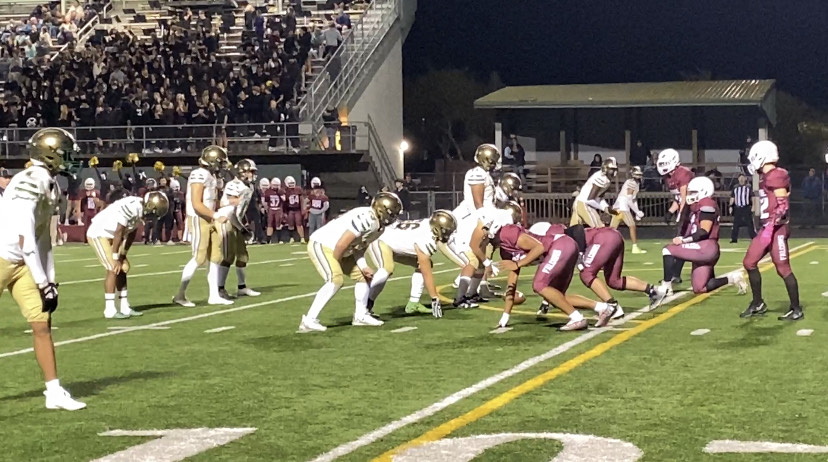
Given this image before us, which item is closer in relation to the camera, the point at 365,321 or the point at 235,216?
the point at 365,321

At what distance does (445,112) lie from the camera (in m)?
73.5

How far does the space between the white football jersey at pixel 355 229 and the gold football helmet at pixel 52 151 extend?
3.56 m

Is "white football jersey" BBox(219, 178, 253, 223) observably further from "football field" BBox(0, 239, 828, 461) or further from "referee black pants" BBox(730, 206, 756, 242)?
"referee black pants" BBox(730, 206, 756, 242)

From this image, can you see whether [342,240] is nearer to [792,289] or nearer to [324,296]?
[324,296]

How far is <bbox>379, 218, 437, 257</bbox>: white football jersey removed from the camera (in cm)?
1180

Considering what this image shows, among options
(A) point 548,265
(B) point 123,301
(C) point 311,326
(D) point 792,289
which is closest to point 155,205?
(B) point 123,301

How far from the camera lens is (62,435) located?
21.2ft

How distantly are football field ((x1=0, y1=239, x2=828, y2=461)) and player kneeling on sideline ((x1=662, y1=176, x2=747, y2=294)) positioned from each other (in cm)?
31

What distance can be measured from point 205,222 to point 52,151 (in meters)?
6.45

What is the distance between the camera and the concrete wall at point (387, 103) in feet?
116

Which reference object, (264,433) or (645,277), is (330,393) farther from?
(645,277)

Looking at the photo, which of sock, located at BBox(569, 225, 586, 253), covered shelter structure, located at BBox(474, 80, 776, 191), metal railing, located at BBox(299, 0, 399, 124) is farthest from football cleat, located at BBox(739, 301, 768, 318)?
covered shelter structure, located at BBox(474, 80, 776, 191)

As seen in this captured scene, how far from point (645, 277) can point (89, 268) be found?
360 inches

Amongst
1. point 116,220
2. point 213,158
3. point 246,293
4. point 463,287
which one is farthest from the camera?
point 246,293
